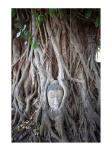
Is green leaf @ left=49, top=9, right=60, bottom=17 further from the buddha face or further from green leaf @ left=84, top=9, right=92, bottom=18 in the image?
the buddha face

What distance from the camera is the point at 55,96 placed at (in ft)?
26.0

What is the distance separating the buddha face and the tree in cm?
2

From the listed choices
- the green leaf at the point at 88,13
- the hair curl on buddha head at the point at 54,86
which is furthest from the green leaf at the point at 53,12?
the hair curl on buddha head at the point at 54,86

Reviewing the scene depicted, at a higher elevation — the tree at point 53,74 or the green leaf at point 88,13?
the green leaf at point 88,13
